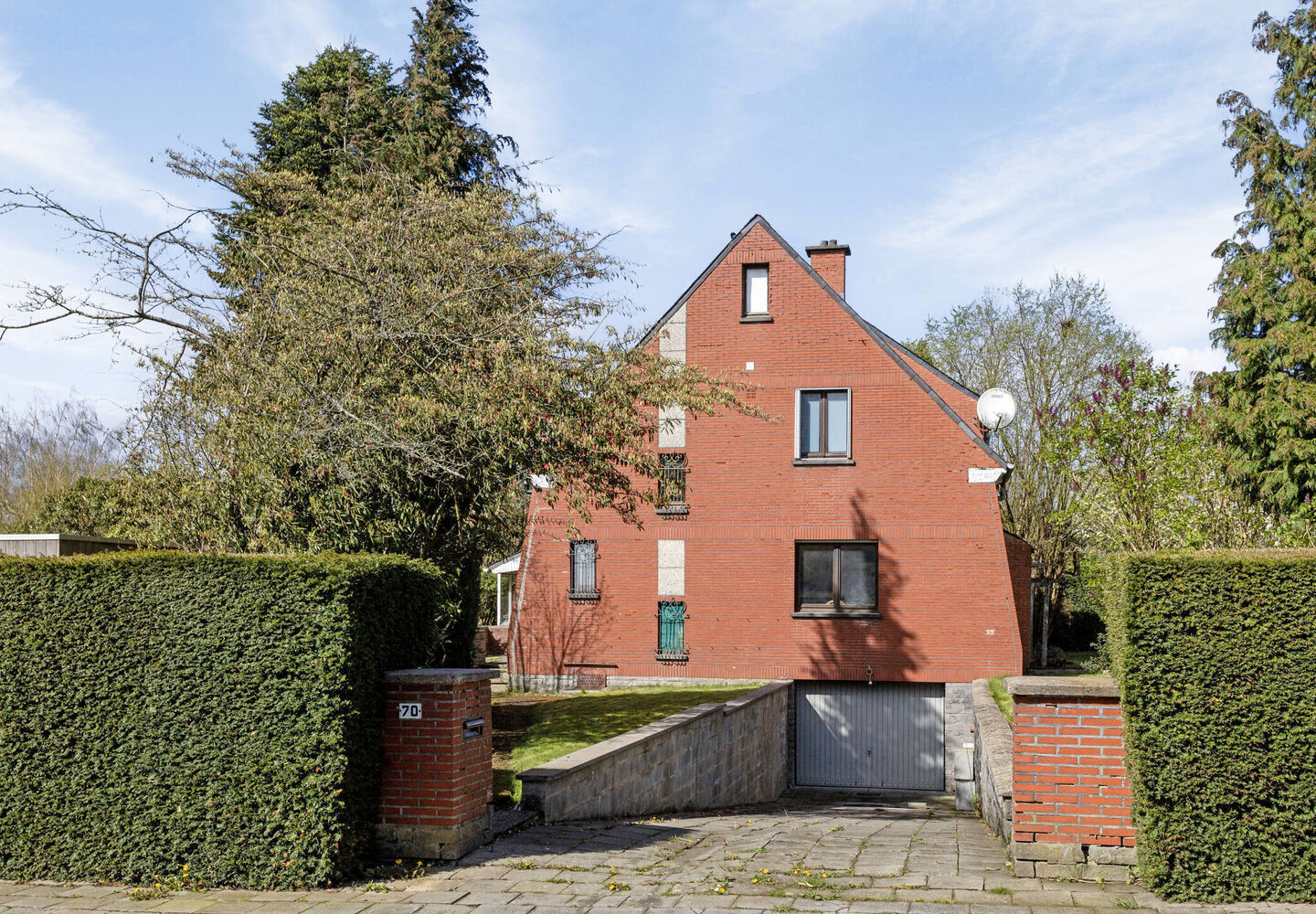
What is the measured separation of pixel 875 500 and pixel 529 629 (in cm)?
773

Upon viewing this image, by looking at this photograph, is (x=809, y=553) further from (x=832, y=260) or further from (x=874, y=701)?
(x=832, y=260)

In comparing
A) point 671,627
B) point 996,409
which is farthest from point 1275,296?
point 671,627

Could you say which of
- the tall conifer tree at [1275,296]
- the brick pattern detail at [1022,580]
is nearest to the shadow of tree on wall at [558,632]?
the brick pattern detail at [1022,580]

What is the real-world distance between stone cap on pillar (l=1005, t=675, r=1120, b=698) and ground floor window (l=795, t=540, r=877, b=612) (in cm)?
1428

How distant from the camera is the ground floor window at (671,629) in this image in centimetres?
2162

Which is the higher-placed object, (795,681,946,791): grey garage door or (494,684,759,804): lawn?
(494,684,759,804): lawn

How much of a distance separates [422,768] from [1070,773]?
4.25 metres

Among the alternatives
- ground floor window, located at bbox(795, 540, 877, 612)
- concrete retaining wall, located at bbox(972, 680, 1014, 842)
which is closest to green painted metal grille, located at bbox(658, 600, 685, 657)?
ground floor window, located at bbox(795, 540, 877, 612)

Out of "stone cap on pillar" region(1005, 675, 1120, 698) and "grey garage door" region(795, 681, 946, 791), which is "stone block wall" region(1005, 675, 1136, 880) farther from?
"grey garage door" region(795, 681, 946, 791)

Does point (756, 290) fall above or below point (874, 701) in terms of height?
above

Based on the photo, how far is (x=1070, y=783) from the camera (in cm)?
664

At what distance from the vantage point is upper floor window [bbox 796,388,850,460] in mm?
21281

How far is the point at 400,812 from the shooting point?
729 centimetres

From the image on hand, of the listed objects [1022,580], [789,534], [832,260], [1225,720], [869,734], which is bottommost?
[869,734]
